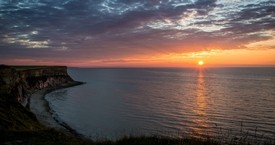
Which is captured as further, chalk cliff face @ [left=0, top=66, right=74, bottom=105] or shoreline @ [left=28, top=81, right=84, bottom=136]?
chalk cliff face @ [left=0, top=66, right=74, bottom=105]

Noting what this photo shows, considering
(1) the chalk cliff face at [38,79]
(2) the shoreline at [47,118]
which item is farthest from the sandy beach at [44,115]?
(1) the chalk cliff face at [38,79]

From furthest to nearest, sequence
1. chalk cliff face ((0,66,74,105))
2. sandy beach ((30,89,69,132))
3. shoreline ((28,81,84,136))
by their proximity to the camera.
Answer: chalk cliff face ((0,66,74,105)) < sandy beach ((30,89,69,132)) < shoreline ((28,81,84,136))

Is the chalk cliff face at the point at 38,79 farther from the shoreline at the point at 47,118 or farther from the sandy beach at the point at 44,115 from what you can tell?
the shoreline at the point at 47,118

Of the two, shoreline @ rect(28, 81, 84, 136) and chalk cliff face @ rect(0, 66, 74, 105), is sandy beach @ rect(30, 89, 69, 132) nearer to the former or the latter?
shoreline @ rect(28, 81, 84, 136)

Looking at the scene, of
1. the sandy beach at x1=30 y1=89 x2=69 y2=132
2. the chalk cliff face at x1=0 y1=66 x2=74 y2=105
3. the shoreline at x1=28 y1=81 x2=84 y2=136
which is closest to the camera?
the shoreline at x1=28 y1=81 x2=84 y2=136

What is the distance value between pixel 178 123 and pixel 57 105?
35.8 metres

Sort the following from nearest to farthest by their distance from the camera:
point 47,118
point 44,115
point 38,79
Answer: point 47,118 < point 44,115 < point 38,79

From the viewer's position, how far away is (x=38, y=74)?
10319 cm

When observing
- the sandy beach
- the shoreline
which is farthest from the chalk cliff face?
the shoreline

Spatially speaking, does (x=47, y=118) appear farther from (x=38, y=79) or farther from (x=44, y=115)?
(x=38, y=79)

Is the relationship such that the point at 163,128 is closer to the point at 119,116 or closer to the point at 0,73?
the point at 119,116

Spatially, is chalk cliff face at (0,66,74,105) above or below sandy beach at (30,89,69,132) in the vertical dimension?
above

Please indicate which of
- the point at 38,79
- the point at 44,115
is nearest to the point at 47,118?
the point at 44,115

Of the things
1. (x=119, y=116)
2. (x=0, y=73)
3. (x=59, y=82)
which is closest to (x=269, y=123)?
(x=119, y=116)
